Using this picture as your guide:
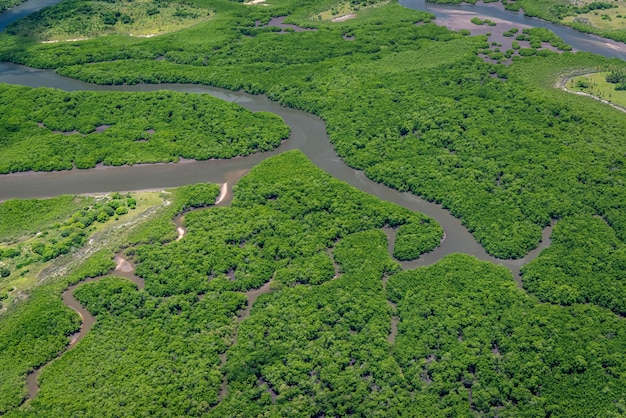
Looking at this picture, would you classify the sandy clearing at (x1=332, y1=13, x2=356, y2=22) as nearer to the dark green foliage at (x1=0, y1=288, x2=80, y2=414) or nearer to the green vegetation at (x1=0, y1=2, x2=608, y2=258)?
the green vegetation at (x1=0, y1=2, x2=608, y2=258)

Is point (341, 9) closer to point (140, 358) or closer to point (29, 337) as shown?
point (140, 358)

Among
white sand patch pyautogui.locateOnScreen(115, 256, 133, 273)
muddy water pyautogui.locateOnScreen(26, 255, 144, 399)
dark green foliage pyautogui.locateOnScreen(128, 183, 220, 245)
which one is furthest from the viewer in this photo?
dark green foliage pyautogui.locateOnScreen(128, 183, 220, 245)

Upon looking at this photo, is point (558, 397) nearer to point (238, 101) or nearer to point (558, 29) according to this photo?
point (238, 101)

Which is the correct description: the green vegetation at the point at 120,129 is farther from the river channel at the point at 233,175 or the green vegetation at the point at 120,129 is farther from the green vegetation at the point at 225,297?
the green vegetation at the point at 225,297

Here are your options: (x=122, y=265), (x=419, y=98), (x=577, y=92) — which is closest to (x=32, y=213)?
(x=122, y=265)

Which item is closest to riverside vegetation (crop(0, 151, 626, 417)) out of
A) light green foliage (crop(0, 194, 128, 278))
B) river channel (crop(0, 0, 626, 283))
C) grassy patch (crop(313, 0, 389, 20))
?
river channel (crop(0, 0, 626, 283))

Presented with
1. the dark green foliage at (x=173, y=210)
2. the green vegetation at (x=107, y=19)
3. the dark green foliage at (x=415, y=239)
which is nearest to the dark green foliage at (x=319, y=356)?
the dark green foliage at (x=415, y=239)

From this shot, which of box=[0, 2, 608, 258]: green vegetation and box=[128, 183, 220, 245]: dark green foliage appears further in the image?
box=[0, 2, 608, 258]: green vegetation
